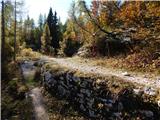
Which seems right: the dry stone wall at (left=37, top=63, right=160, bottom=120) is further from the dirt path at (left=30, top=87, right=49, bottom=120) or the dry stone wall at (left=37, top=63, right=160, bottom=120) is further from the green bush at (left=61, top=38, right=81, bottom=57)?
the green bush at (left=61, top=38, right=81, bottom=57)

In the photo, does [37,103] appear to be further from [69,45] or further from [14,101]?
[69,45]

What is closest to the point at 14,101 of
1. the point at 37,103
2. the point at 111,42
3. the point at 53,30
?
the point at 37,103

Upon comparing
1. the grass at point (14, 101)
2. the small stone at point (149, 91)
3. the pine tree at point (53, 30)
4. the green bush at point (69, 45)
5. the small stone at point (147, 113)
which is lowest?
the grass at point (14, 101)

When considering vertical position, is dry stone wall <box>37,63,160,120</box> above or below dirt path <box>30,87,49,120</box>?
above

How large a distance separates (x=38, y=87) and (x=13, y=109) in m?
4.52

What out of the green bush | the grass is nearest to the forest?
the grass

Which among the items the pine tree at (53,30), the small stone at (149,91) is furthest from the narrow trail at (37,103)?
the pine tree at (53,30)

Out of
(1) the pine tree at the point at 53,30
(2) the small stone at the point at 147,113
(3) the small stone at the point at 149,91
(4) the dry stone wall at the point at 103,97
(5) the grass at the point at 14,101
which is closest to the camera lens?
(2) the small stone at the point at 147,113

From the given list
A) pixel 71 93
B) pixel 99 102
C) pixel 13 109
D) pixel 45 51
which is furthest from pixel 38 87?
pixel 45 51

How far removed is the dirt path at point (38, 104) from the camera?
15354mm

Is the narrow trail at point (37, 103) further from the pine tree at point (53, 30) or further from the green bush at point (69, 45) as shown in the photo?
the pine tree at point (53, 30)

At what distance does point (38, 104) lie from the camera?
17.4 metres

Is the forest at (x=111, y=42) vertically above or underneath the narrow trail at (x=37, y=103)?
above

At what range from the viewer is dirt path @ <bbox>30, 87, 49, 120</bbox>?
15.4 m
